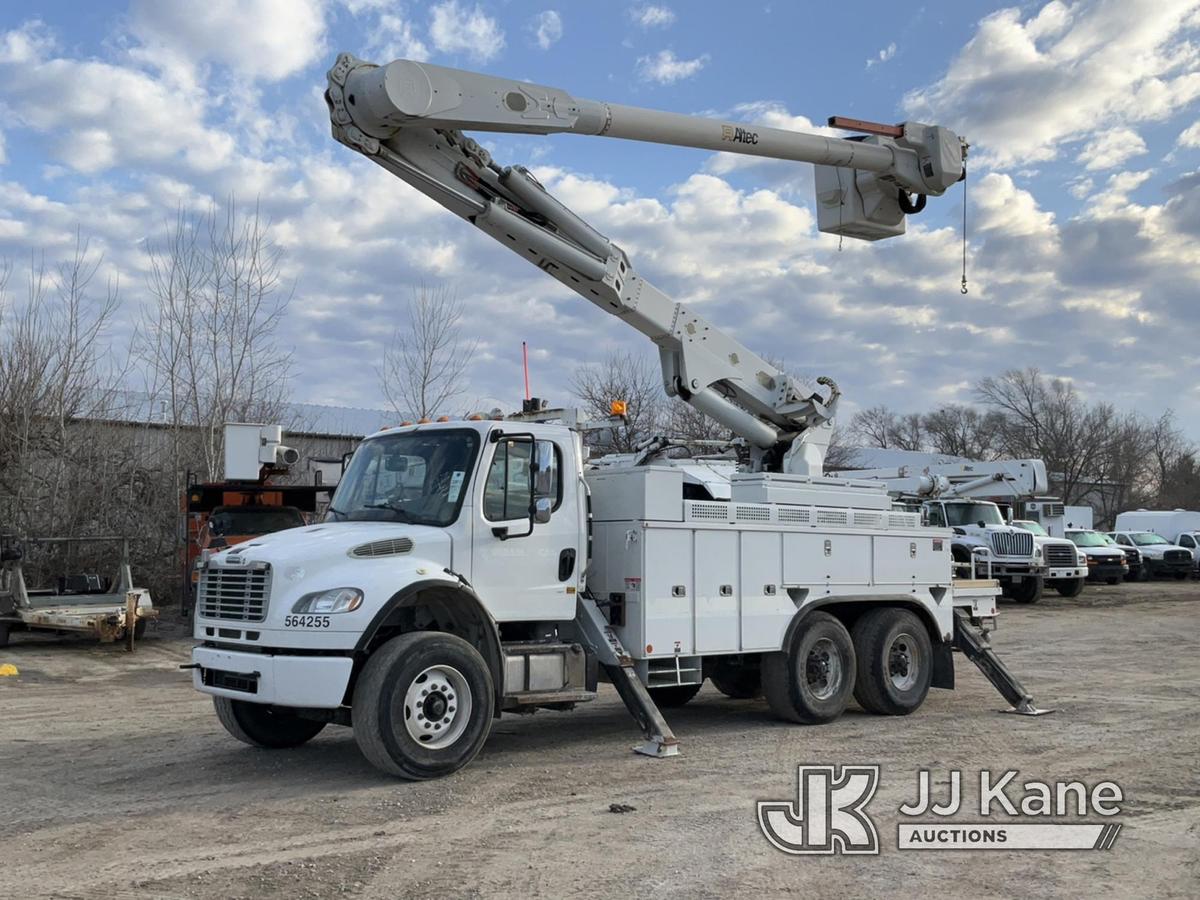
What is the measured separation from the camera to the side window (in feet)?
27.5

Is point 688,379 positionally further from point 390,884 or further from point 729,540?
point 390,884

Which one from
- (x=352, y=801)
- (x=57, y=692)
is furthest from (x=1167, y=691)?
(x=57, y=692)

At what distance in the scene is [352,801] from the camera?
23.6ft

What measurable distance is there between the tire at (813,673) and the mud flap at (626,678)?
1.46m

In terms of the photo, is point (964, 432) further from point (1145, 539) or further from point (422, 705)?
point (422, 705)

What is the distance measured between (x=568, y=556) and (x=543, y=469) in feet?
2.40

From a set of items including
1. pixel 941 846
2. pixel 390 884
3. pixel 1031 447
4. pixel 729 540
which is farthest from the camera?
pixel 1031 447

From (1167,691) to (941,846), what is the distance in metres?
7.67

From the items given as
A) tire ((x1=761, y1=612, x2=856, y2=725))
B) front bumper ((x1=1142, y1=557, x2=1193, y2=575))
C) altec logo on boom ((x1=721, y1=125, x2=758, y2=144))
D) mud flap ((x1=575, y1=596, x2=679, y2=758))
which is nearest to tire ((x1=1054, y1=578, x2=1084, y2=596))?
front bumper ((x1=1142, y1=557, x2=1193, y2=575))

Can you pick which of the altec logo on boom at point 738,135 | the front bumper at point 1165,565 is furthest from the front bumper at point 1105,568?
the altec logo on boom at point 738,135

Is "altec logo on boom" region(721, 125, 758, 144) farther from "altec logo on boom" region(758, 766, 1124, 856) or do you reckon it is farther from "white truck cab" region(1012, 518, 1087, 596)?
"white truck cab" region(1012, 518, 1087, 596)

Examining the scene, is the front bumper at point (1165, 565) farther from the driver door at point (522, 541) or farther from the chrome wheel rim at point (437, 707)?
the chrome wheel rim at point (437, 707)

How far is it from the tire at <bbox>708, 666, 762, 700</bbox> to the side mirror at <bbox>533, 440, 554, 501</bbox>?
3.70 meters

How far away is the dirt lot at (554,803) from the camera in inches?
221
